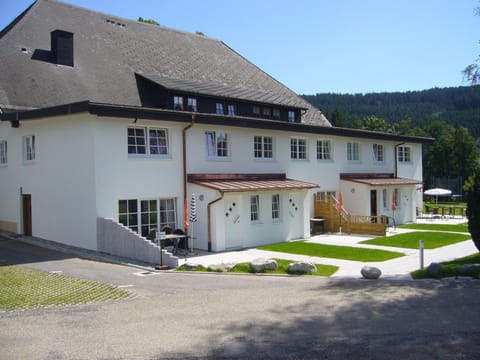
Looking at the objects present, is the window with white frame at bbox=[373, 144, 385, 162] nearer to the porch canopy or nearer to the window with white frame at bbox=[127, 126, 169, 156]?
the porch canopy

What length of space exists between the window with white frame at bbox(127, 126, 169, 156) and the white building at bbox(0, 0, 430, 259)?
0.04m

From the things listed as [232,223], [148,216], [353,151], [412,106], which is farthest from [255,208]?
[412,106]

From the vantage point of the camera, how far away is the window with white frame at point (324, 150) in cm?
2664

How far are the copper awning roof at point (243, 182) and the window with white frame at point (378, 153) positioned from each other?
936 centimetres

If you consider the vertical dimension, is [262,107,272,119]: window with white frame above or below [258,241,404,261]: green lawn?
above

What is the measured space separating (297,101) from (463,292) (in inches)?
806

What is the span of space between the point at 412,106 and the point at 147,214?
477 ft

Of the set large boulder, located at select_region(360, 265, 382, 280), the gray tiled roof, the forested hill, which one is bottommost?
large boulder, located at select_region(360, 265, 382, 280)

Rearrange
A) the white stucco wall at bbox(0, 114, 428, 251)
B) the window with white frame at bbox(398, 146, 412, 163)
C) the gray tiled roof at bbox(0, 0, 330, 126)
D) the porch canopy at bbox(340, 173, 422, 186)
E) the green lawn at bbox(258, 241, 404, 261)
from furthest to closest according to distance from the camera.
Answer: the window with white frame at bbox(398, 146, 412, 163)
the porch canopy at bbox(340, 173, 422, 186)
the gray tiled roof at bbox(0, 0, 330, 126)
the white stucco wall at bbox(0, 114, 428, 251)
the green lawn at bbox(258, 241, 404, 261)

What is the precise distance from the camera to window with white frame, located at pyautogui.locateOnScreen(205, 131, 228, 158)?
2081cm

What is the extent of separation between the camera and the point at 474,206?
580 inches

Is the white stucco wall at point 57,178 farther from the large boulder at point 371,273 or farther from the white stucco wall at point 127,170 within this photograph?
the large boulder at point 371,273

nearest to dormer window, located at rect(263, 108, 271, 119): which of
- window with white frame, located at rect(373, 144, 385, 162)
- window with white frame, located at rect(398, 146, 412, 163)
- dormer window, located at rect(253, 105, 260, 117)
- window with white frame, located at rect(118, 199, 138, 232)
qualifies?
dormer window, located at rect(253, 105, 260, 117)

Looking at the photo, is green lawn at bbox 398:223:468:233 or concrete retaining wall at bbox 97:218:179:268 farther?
green lawn at bbox 398:223:468:233
